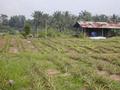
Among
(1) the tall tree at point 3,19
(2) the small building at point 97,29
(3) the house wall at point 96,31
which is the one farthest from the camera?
(1) the tall tree at point 3,19

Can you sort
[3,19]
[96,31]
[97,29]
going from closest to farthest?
[97,29] < [96,31] < [3,19]

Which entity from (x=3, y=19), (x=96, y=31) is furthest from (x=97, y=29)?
(x=3, y=19)

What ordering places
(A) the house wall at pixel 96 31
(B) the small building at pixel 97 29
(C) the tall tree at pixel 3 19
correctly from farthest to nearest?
(C) the tall tree at pixel 3 19
(A) the house wall at pixel 96 31
(B) the small building at pixel 97 29

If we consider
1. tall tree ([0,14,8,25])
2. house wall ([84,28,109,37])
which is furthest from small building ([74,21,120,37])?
tall tree ([0,14,8,25])

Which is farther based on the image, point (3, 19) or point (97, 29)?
point (3, 19)

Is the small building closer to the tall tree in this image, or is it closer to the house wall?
the house wall

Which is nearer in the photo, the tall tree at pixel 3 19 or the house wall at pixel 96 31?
the house wall at pixel 96 31

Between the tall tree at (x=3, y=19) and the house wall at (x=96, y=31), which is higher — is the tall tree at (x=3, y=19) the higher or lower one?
the higher one

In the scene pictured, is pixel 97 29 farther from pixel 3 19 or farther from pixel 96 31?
pixel 3 19

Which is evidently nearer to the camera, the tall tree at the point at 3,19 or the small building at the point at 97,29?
the small building at the point at 97,29

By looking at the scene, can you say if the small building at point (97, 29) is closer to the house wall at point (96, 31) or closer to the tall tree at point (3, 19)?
the house wall at point (96, 31)

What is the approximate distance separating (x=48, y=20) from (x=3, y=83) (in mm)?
53975

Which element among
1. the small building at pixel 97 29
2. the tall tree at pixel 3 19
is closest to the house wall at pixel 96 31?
the small building at pixel 97 29

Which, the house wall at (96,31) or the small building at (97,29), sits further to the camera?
→ the house wall at (96,31)
